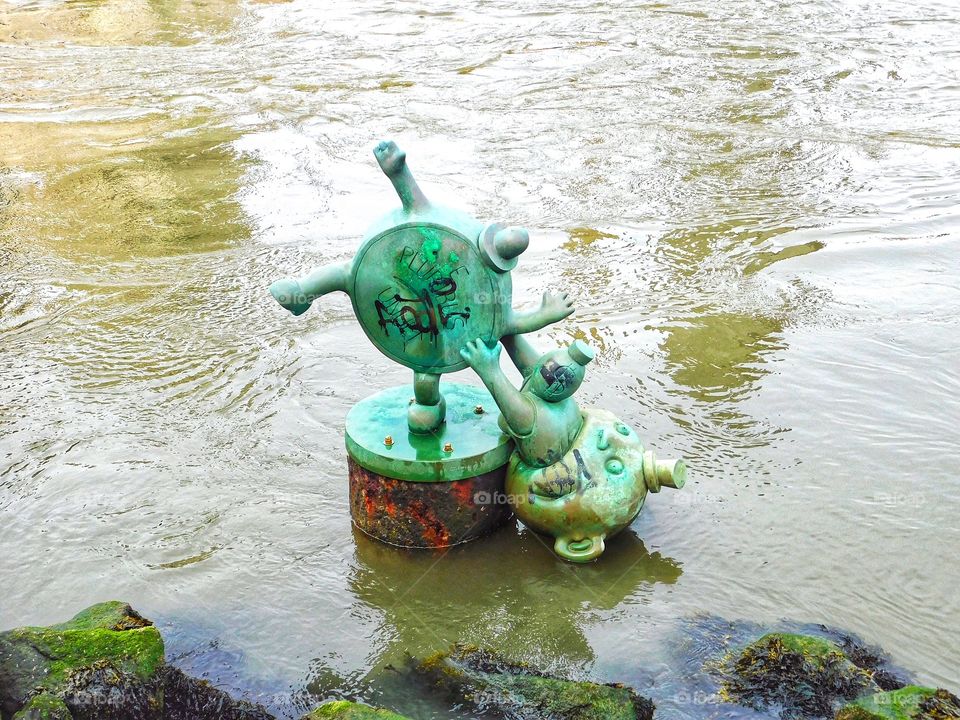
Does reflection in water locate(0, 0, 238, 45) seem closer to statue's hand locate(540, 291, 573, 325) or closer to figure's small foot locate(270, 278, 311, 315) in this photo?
figure's small foot locate(270, 278, 311, 315)

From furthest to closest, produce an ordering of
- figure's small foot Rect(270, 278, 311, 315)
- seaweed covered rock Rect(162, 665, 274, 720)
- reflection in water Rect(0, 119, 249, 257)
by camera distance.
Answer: reflection in water Rect(0, 119, 249, 257) < figure's small foot Rect(270, 278, 311, 315) < seaweed covered rock Rect(162, 665, 274, 720)

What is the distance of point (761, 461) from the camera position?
4762 millimetres

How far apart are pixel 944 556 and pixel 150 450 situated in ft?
12.3

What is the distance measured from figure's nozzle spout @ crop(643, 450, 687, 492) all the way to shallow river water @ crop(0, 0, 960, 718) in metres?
0.34

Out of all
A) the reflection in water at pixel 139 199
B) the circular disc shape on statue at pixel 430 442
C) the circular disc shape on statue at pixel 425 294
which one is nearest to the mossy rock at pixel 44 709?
the circular disc shape on statue at pixel 430 442

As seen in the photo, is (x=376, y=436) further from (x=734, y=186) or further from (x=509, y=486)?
(x=734, y=186)

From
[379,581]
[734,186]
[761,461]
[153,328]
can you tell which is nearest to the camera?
[379,581]

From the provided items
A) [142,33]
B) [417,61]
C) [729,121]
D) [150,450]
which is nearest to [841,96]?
[729,121]

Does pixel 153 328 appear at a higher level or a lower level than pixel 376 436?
lower

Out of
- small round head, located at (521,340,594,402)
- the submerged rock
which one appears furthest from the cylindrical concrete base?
the submerged rock

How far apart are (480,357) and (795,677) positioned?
1602mm

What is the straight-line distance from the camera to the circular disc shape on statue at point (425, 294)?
12.1 feet

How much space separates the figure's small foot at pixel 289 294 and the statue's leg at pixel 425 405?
0.55 metres

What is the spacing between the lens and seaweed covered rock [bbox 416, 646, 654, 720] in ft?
10.3
